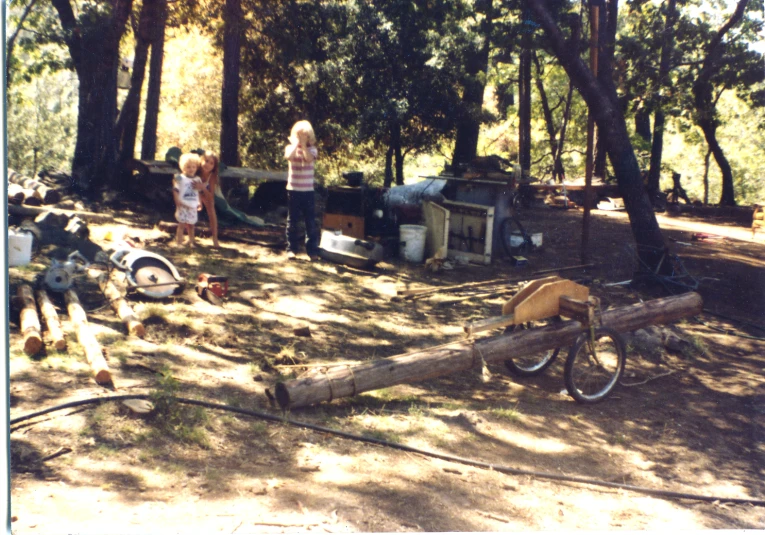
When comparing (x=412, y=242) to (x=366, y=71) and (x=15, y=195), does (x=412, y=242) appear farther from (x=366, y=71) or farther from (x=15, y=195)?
(x=366, y=71)

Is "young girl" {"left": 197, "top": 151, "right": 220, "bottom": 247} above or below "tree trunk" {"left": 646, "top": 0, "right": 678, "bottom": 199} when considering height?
below

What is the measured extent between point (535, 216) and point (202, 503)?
1399cm

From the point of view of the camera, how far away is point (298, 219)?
33.2 ft

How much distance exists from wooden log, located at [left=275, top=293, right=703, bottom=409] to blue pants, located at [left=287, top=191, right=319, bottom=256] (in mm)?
4406

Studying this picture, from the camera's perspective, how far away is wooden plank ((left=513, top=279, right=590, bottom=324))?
Result: 601 centimetres

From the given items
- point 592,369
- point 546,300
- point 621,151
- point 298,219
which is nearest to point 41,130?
point 298,219

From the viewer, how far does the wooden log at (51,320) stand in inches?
212

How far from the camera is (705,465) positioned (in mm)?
5344

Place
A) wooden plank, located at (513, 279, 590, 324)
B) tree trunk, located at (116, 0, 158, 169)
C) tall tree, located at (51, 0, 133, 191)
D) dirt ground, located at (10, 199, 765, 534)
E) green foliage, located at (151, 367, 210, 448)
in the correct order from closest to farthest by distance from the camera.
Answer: dirt ground, located at (10, 199, 765, 534)
green foliage, located at (151, 367, 210, 448)
wooden plank, located at (513, 279, 590, 324)
tall tree, located at (51, 0, 133, 191)
tree trunk, located at (116, 0, 158, 169)

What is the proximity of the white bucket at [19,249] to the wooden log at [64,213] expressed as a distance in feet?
9.02

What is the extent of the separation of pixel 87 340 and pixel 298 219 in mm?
4902

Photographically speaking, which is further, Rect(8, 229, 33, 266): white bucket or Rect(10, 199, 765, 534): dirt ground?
Rect(8, 229, 33, 266): white bucket

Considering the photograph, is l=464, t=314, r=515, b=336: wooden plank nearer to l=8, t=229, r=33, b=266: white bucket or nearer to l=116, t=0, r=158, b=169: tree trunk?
l=8, t=229, r=33, b=266: white bucket

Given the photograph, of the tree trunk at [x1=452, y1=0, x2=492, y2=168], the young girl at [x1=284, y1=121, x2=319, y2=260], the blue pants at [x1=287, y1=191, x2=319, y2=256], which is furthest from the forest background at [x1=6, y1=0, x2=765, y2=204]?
the blue pants at [x1=287, y1=191, x2=319, y2=256]
